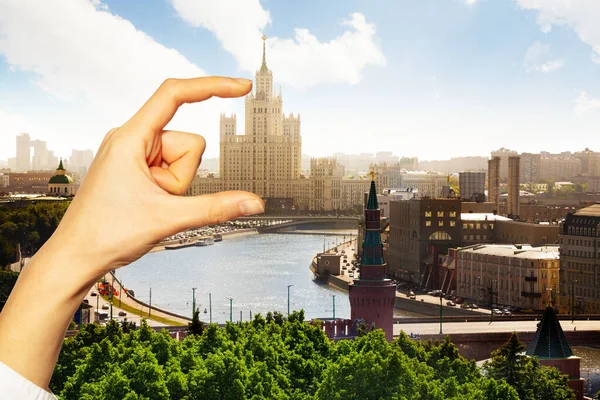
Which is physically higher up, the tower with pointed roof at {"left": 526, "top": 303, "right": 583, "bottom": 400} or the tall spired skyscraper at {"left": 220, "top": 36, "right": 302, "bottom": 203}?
the tall spired skyscraper at {"left": 220, "top": 36, "right": 302, "bottom": 203}

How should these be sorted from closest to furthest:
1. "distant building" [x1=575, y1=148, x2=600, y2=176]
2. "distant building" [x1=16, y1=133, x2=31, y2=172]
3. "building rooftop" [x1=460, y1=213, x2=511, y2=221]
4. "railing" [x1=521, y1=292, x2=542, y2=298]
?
"railing" [x1=521, y1=292, x2=542, y2=298] < "building rooftop" [x1=460, y1=213, x2=511, y2=221] < "distant building" [x1=575, y1=148, x2=600, y2=176] < "distant building" [x1=16, y1=133, x2=31, y2=172]

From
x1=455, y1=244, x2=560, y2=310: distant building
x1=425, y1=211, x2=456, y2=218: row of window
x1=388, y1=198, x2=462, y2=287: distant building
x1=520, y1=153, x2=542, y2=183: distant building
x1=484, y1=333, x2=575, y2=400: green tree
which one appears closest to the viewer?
x1=484, y1=333, x2=575, y2=400: green tree

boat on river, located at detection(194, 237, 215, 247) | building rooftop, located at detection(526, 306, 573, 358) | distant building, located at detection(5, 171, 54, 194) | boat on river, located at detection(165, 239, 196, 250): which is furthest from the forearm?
distant building, located at detection(5, 171, 54, 194)

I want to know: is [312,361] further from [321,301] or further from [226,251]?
[226,251]

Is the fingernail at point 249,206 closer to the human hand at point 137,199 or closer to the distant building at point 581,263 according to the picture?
the human hand at point 137,199

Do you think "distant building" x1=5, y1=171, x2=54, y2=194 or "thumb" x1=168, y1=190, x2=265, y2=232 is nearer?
"thumb" x1=168, y1=190, x2=265, y2=232

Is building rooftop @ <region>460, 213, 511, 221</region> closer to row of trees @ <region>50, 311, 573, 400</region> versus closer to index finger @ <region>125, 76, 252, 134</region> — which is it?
row of trees @ <region>50, 311, 573, 400</region>

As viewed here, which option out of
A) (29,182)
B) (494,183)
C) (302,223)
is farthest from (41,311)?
(29,182)
